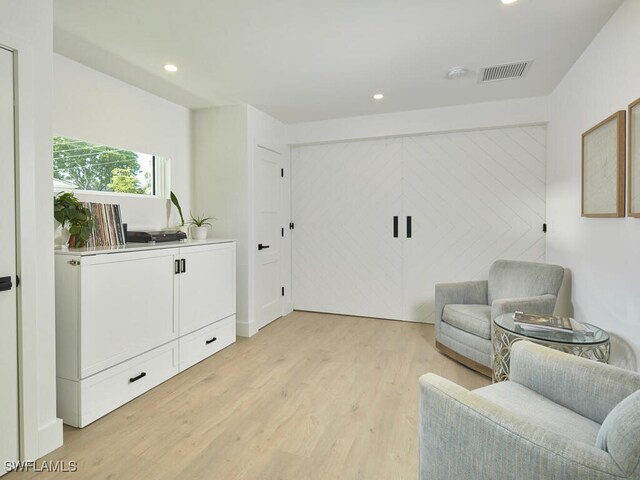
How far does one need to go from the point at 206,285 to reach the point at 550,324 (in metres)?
2.52

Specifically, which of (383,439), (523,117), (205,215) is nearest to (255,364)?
(383,439)

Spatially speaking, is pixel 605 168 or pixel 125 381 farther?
pixel 125 381

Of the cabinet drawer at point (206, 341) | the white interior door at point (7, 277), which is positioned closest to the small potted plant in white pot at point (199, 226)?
the cabinet drawer at point (206, 341)

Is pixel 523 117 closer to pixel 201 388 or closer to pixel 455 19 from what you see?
pixel 455 19

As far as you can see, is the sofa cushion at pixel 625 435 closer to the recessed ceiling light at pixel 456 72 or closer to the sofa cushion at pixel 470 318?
the sofa cushion at pixel 470 318

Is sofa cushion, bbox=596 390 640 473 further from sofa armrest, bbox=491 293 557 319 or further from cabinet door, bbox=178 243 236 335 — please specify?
cabinet door, bbox=178 243 236 335

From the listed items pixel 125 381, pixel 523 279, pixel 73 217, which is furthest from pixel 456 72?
pixel 125 381

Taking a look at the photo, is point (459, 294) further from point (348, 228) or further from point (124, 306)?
point (124, 306)

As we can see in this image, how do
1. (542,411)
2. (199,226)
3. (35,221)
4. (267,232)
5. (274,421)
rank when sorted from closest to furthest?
(542,411) → (35,221) → (274,421) → (199,226) → (267,232)

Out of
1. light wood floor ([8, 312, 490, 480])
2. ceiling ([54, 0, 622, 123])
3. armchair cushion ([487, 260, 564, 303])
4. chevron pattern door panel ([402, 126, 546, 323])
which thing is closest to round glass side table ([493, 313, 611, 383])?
light wood floor ([8, 312, 490, 480])

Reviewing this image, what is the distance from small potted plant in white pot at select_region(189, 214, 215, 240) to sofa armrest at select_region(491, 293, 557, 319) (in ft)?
8.31

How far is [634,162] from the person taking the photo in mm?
1865

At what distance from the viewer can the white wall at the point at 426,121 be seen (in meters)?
3.55

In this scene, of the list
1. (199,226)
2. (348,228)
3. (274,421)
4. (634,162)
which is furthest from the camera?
(348,228)
